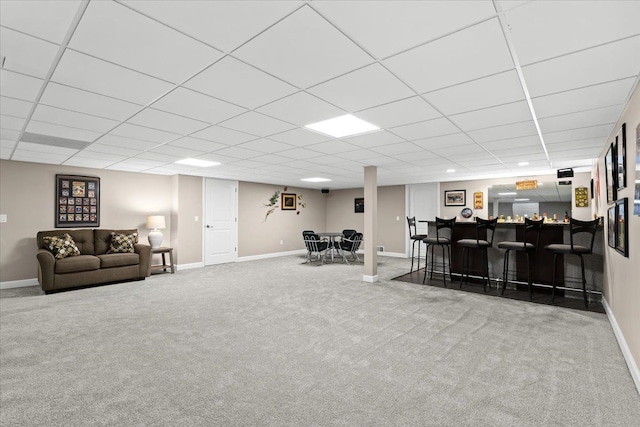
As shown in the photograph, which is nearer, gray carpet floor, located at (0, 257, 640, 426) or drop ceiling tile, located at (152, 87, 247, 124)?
gray carpet floor, located at (0, 257, 640, 426)

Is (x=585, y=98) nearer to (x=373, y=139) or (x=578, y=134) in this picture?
(x=578, y=134)

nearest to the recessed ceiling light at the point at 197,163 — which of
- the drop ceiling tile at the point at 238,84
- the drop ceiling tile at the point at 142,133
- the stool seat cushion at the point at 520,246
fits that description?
the drop ceiling tile at the point at 142,133

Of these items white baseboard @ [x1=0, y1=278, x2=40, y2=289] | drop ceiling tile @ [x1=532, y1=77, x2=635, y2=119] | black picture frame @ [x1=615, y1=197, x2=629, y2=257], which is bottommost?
white baseboard @ [x1=0, y1=278, x2=40, y2=289]

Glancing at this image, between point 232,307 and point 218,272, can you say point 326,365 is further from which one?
point 218,272

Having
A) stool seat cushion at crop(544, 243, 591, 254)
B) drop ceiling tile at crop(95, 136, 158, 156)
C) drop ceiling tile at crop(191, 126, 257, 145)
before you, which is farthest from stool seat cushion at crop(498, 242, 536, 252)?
drop ceiling tile at crop(95, 136, 158, 156)

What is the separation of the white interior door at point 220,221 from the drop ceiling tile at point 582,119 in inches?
281

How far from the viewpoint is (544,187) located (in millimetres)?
7570

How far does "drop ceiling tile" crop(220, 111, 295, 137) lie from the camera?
321 cm

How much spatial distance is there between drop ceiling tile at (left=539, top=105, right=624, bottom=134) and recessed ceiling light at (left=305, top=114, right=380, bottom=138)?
1863 millimetres

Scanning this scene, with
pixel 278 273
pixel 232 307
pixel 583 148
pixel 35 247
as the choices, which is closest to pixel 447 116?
pixel 583 148

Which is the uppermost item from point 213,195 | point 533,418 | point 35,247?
point 213,195

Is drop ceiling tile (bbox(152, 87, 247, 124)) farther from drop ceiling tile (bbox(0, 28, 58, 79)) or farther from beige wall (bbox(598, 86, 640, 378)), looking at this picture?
beige wall (bbox(598, 86, 640, 378))

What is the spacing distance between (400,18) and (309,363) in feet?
8.46

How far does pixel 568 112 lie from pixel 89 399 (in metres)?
4.73
